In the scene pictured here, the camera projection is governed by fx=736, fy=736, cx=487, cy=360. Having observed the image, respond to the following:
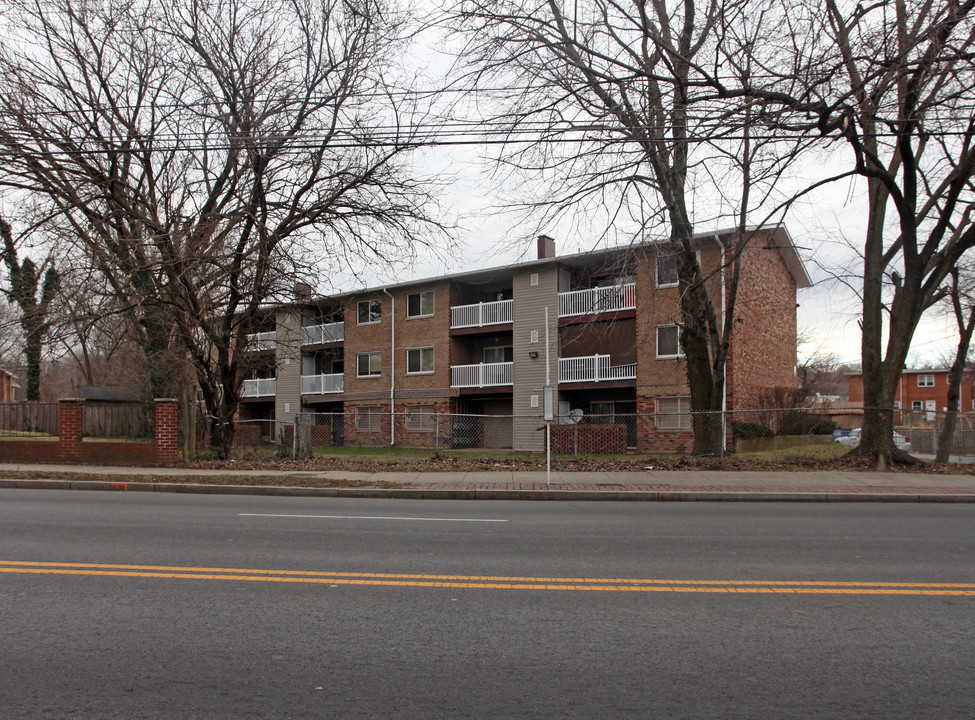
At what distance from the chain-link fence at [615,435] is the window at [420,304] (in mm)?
4924

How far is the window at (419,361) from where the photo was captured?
1323 inches

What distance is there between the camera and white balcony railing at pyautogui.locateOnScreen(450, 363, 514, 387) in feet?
103

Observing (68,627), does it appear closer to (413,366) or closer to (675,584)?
(675,584)

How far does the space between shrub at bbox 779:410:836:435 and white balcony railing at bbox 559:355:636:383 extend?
6262 millimetres

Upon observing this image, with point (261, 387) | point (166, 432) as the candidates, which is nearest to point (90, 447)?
point (166, 432)

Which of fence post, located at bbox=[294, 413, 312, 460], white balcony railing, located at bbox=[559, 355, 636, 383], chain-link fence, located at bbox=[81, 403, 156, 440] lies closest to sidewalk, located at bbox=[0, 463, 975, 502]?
chain-link fence, located at bbox=[81, 403, 156, 440]

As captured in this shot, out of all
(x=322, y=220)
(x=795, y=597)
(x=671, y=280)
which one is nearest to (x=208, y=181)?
(x=322, y=220)

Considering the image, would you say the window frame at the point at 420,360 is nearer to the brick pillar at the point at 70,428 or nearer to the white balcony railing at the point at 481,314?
the white balcony railing at the point at 481,314

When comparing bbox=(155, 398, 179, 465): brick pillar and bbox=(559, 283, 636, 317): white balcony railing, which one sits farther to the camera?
bbox=(559, 283, 636, 317): white balcony railing

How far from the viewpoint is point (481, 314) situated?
31.8 m

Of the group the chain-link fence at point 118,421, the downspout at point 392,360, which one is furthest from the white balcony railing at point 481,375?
the chain-link fence at point 118,421

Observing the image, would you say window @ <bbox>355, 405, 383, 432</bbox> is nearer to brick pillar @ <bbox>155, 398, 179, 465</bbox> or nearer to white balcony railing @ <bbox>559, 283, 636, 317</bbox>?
white balcony railing @ <bbox>559, 283, 636, 317</bbox>

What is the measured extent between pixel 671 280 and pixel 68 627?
952 inches

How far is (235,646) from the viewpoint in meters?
4.54
